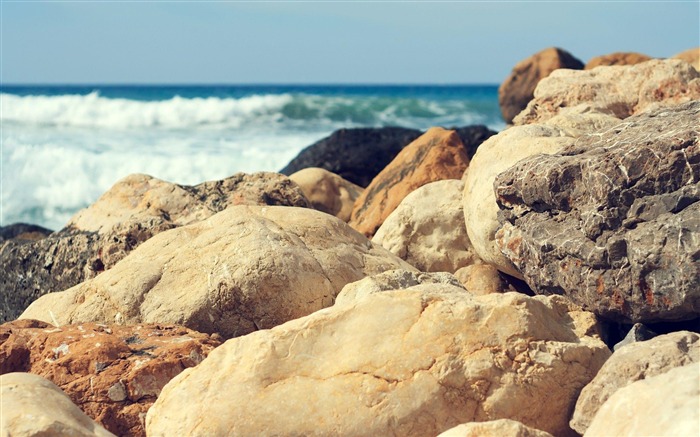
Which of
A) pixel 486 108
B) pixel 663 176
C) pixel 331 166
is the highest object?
pixel 663 176

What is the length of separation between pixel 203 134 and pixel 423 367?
2417 centimetres

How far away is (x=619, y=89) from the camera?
23.0 ft

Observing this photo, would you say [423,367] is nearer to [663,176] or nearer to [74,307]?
[663,176]

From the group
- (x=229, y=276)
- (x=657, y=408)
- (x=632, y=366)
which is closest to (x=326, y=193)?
(x=229, y=276)

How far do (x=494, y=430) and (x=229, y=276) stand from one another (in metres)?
2.10

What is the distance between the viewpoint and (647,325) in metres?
4.51

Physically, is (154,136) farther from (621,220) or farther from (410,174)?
(621,220)

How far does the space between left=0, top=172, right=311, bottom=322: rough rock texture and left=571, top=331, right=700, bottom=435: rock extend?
11.1ft

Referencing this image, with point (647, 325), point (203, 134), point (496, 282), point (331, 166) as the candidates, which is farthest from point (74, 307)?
point (203, 134)

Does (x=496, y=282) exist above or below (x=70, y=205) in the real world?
above

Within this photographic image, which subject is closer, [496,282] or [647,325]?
[647,325]

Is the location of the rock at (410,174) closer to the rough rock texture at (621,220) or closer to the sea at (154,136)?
the rough rock texture at (621,220)

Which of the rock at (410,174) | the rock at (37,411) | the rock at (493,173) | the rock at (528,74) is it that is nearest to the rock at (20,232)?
the rock at (410,174)

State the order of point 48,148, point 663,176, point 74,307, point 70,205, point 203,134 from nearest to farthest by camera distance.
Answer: point 663,176 → point 74,307 → point 70,205 → point 48,148 → point 203,134
